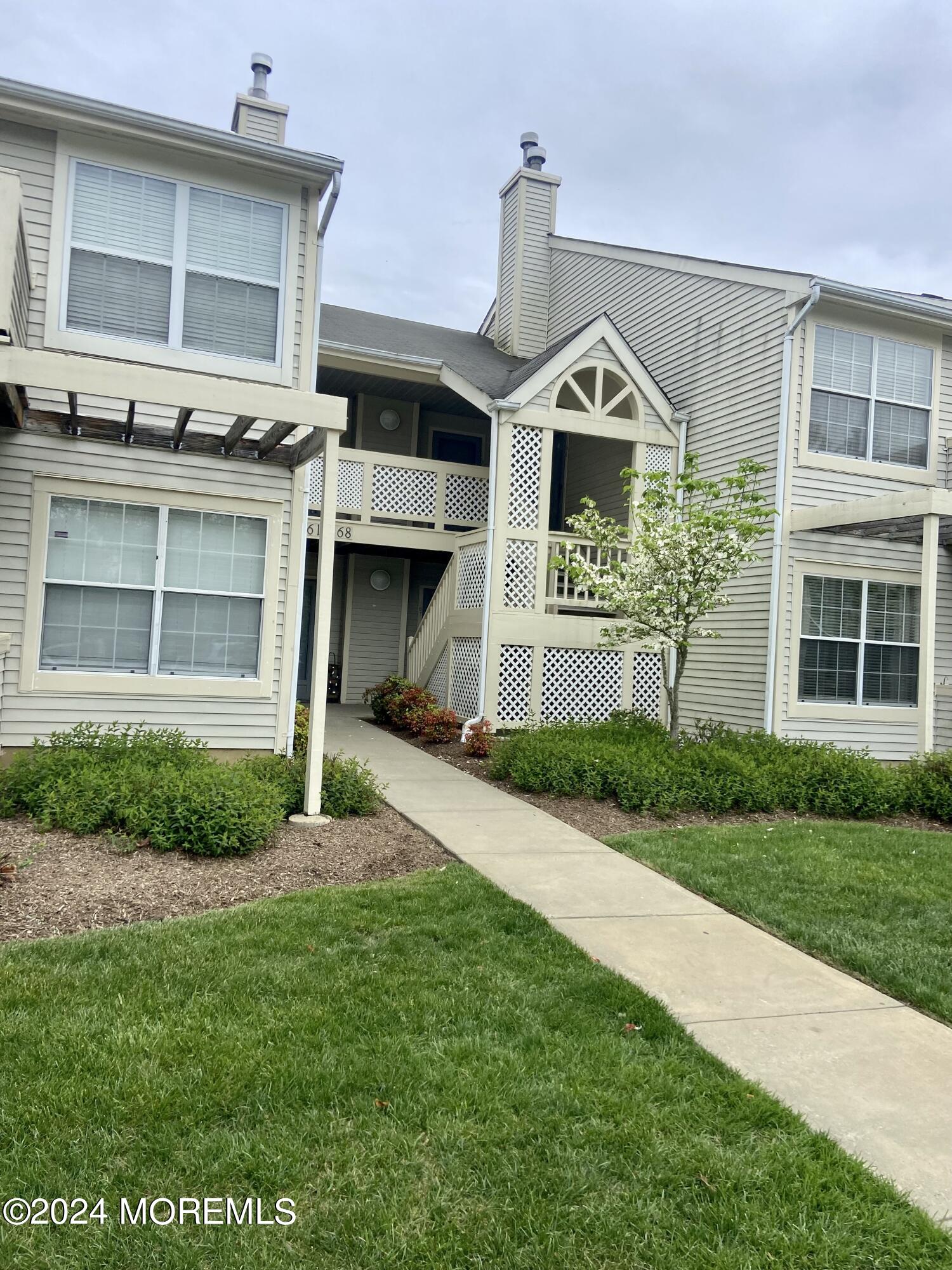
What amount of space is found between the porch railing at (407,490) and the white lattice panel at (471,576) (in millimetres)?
1016

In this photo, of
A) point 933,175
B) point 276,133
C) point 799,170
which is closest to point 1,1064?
point 276,133

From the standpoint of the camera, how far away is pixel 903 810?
9.06 meters

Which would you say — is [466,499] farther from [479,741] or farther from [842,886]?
[842,886]

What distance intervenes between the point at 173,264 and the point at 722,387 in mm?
7125

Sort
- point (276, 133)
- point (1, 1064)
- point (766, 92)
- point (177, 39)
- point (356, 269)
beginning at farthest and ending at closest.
→ point (356, 269), point (766, 92), point (177, 39), point (276, 133), point (1, 1064)

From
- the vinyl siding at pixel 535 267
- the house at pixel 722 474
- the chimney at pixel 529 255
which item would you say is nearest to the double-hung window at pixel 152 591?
the house at pixel 722 474

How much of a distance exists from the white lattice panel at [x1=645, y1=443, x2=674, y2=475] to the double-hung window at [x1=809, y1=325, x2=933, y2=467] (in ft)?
6.95

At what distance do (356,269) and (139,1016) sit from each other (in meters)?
63.8

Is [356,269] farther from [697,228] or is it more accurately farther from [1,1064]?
[1,1064]

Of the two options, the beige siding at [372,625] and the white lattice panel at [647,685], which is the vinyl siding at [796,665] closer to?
the white lattice panel at [647,685]

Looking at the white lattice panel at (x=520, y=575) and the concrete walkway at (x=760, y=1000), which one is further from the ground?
the white lattice panel at (x=520, y=575)

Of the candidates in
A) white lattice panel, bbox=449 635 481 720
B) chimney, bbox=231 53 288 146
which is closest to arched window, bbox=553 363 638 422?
white lattice panel, bbox=449 635 481 720

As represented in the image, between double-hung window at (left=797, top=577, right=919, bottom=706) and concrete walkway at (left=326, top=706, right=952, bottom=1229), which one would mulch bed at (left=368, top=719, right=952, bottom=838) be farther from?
double-hung window at (left=797, top=577, right=919, bottom=706)

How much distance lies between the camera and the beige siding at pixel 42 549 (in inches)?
302
